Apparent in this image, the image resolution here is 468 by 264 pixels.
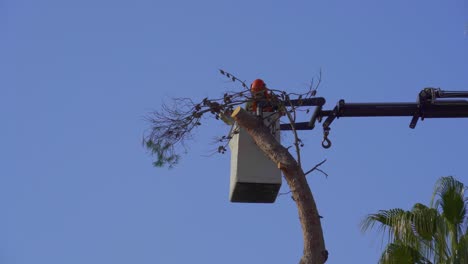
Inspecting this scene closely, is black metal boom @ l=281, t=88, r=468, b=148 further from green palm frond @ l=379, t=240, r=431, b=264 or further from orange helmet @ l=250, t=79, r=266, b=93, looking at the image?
green palm frond @ l=379, t=240, r=431, b=264

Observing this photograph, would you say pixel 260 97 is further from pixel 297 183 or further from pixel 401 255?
pixel 401 255

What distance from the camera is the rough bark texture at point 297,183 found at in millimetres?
4633

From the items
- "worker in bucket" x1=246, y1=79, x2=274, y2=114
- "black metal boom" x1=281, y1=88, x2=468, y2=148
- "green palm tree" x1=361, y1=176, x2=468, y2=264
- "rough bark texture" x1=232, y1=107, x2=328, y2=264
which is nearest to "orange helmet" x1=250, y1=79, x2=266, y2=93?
"worker in bucket" x1=246, y1=79, x2=274, y2=114

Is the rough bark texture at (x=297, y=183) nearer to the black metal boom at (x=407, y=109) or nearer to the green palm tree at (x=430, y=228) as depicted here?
the black metal boom at (x=407, y=109)

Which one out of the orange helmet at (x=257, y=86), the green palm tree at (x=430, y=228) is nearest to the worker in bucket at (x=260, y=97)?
the orange helmet at (x=257, y=86)

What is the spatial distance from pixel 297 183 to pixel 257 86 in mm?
840

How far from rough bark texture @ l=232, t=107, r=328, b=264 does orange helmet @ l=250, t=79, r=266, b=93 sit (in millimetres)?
191

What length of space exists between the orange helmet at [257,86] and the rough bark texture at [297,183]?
0.19 m

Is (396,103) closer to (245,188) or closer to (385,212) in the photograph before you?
(245,188)

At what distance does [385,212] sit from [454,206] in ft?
2.88

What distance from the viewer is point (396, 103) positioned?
5.80 m

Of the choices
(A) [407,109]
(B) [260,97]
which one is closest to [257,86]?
(B) [260,97]

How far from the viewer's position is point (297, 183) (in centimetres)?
486

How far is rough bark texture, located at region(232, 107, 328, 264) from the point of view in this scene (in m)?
4.63
